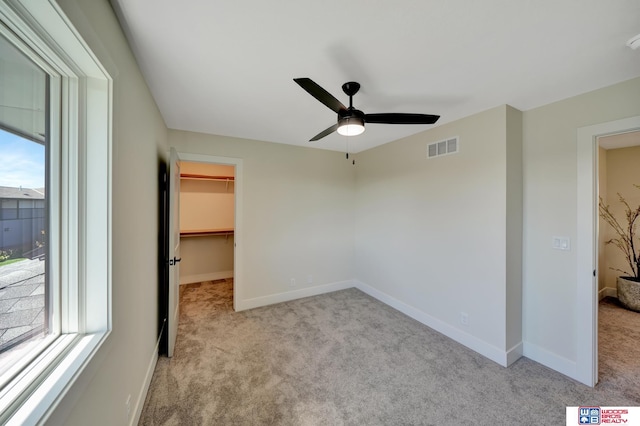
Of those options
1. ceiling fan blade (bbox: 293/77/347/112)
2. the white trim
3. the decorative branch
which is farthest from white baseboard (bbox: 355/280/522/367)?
the decorative branch

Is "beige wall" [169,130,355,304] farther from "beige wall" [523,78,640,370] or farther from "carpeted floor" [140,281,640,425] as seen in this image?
"beige wall" [523,78,640,370]

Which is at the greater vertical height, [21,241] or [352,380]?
[21,241]

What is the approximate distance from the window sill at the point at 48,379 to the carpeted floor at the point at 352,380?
1.04 metres

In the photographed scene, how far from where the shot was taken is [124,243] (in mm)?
1459

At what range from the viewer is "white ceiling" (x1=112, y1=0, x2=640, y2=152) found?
1.24 metres

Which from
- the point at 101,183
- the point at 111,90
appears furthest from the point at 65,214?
the point at 111,90

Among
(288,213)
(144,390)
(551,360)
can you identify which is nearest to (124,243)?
(144,390)

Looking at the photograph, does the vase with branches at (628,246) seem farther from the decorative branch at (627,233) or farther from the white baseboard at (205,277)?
the white baseboard at (205,277)

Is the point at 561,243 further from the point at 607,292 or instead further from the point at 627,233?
the point at 607,292

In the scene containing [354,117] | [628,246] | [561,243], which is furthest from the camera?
[628,246]

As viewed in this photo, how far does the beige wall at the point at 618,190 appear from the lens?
3.63 meters

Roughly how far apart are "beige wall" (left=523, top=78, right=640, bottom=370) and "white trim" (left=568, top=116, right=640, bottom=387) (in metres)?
0.03

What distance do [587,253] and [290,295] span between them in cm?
335

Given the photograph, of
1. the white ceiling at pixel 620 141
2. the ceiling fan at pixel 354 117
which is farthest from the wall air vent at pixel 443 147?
the white ceiling at pixel 620 141
